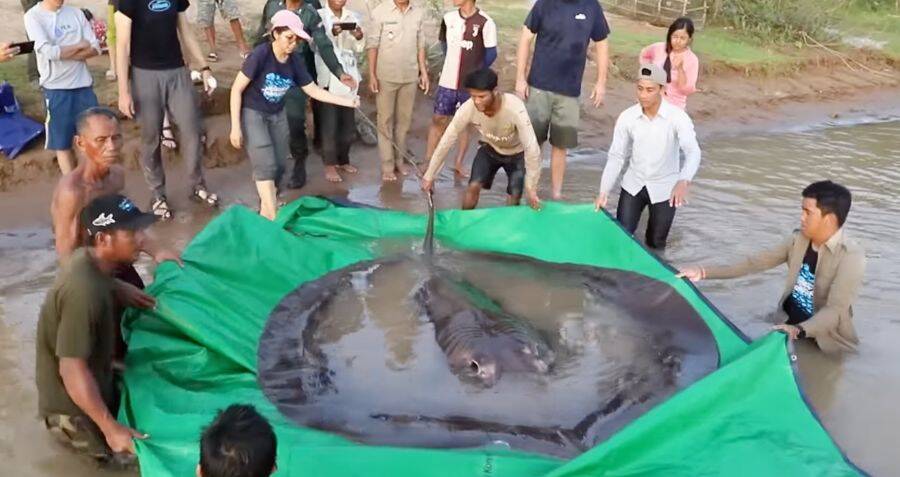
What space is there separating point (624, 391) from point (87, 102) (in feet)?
16.4

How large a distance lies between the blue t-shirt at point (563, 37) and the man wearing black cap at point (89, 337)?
13.9ft

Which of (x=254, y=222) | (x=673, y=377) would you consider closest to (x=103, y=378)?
(x=254, y=222)

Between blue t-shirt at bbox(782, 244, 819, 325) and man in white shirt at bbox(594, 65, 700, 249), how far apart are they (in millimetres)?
1082

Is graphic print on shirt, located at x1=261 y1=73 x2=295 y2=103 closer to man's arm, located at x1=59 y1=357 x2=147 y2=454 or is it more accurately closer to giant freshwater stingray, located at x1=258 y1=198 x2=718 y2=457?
giant freshwater stingray, located at x1=258 y1=198 x2=718 y2=457

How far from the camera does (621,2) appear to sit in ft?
48.4

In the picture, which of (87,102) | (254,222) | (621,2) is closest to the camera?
(254,222)

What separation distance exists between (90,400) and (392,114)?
5.14 meters

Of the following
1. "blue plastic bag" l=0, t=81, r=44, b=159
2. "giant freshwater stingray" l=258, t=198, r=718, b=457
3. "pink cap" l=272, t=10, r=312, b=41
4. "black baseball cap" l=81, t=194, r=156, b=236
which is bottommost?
"giant freshwater stingray" l=258, t=198, r=718, b=457

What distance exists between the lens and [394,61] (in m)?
7.73

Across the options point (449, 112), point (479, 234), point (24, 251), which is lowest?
point (24, 251)

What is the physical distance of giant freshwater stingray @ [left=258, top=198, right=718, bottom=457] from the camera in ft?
12.1

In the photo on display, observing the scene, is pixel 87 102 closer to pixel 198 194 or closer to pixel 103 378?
pixel 198 194

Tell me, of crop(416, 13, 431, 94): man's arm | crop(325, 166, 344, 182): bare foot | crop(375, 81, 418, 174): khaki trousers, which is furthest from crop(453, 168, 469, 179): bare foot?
crop(325, 166, 344, 182): bare foot

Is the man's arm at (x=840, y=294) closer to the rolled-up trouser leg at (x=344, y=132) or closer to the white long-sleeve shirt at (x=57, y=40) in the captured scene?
the rolled-up trouser leg at (x=344, y=132)
